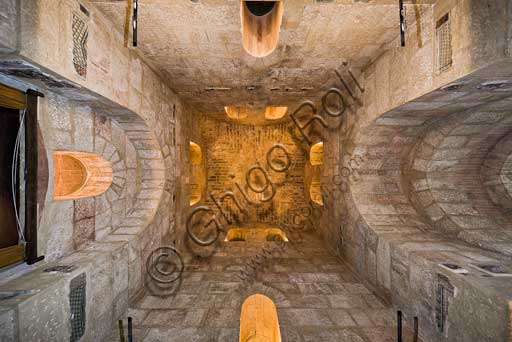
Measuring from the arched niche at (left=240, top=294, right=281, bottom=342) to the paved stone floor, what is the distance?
143mm

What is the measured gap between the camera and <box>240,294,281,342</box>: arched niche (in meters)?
3.27

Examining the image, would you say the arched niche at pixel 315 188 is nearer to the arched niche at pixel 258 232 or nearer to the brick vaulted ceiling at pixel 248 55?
the arched niche at pixel 258 232

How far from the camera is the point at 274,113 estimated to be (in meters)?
7.46

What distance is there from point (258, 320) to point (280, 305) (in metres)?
0.75

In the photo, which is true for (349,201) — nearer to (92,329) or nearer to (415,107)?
(415,107)

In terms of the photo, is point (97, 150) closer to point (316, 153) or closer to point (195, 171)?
point (195, 171)

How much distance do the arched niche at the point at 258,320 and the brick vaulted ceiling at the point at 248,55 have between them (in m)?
3.22

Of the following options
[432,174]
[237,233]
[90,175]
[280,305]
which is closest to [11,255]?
[90,175]

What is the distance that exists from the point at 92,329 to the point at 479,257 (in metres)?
3.77

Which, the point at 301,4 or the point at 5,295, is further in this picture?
the point at 301,4

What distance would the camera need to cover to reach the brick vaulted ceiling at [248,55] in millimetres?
2090

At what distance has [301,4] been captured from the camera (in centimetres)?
204

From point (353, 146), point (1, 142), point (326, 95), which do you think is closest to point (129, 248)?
point (1, 142)

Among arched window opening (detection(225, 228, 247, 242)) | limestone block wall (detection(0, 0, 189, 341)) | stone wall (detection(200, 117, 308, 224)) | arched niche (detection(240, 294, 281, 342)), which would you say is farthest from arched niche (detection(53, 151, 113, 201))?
arched window opening (detection(225, 228, 247, 242))
